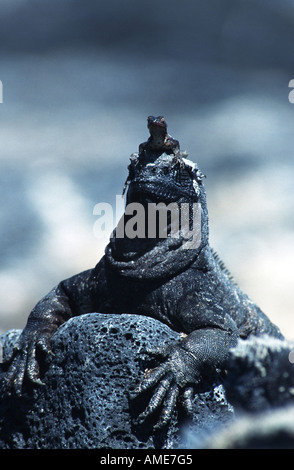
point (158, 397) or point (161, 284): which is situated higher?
point (161, 284)

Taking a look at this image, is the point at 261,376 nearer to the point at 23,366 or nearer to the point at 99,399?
the point at 99,399

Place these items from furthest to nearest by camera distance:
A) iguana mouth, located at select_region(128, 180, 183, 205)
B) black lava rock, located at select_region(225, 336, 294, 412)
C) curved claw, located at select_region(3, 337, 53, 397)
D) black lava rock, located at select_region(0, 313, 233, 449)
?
1. iguana mouth, located at select_region(128, 180, 183, 205)
2. curved claw, located at select_region(3, 337, 53, 397)
3. black lava rock, located at select_region(0, 313, 233, 449)
4. black lava rock, located at select_region(225, 336, 294, 412)

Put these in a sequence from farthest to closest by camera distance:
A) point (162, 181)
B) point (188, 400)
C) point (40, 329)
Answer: point (40, 329) < point (162, 181) < point (188, 400)

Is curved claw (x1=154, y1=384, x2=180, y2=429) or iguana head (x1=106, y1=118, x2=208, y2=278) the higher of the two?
iguana head (x1=106, y1=118, x2=208, y2=278)

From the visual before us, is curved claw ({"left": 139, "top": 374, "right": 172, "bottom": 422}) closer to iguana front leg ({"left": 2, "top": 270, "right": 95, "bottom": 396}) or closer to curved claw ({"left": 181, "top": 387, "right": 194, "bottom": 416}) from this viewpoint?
curved claw ({"left": 181, "top": 387, "right": 194, "bottom": 416})

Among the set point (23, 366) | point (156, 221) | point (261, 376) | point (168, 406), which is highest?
point (156, 221)

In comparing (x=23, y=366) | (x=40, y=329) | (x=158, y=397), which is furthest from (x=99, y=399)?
(x=40, y=329)

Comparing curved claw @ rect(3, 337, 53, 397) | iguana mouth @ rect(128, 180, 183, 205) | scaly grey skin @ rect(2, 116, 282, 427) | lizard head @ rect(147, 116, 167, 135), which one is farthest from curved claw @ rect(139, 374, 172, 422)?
lizard head @ rect(147, 116, 167, 135)
